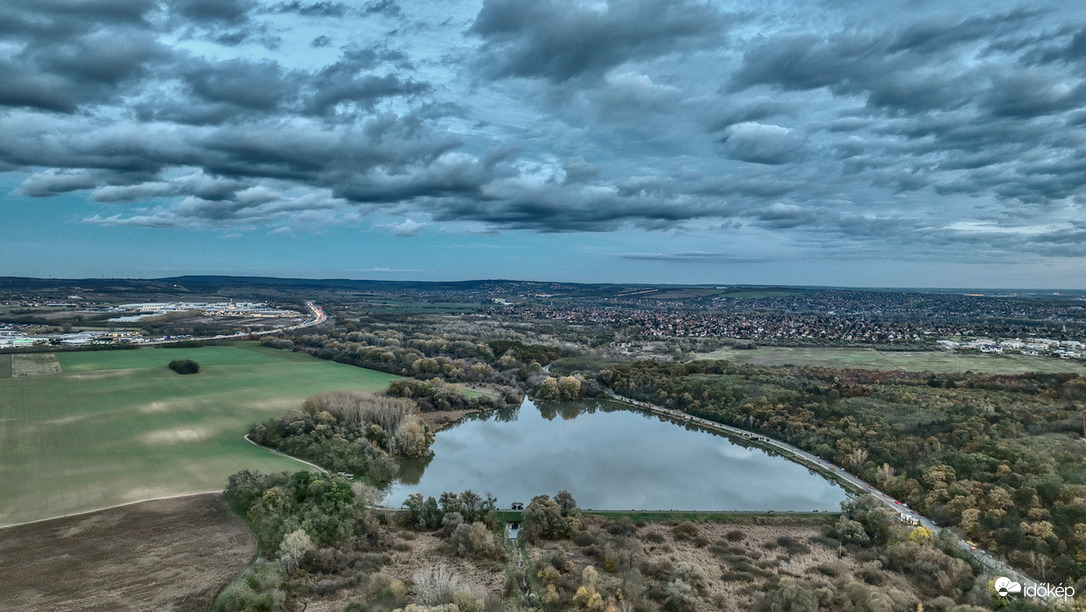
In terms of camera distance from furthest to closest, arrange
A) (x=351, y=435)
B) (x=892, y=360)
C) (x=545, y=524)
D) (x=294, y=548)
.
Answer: (x=892, y=360), (x=351, y=435), (x=545, y=524), (x=294, y=548)

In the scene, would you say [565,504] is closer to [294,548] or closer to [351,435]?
[294,548]

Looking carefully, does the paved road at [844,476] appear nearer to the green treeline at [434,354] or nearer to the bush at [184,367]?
the green treeline at [434,354]

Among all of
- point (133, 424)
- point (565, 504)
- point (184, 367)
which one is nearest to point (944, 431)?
point (565, 504)

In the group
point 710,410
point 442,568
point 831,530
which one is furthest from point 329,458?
point 710,410

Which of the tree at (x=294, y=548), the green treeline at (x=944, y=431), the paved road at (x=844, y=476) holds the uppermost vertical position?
the green treeline at (x=944, y=431)

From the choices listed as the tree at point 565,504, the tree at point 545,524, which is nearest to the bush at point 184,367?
the tree at point 545,524

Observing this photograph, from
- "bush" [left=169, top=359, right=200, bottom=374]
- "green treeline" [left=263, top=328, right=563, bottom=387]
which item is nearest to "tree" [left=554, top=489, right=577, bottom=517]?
"green treeline" [left=263, top=328, right=563, bottom=387]

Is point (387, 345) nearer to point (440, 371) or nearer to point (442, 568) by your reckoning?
point (440, 371)

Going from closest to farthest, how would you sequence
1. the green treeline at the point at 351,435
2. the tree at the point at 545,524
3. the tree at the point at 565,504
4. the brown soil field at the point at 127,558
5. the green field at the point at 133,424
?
the brown soil field at the point at 127,558 → the tree at the point at 545,524 → the tree at the point at 565,504 → the green field at the point at 133,424 → the green treeline at the point at 351,435
